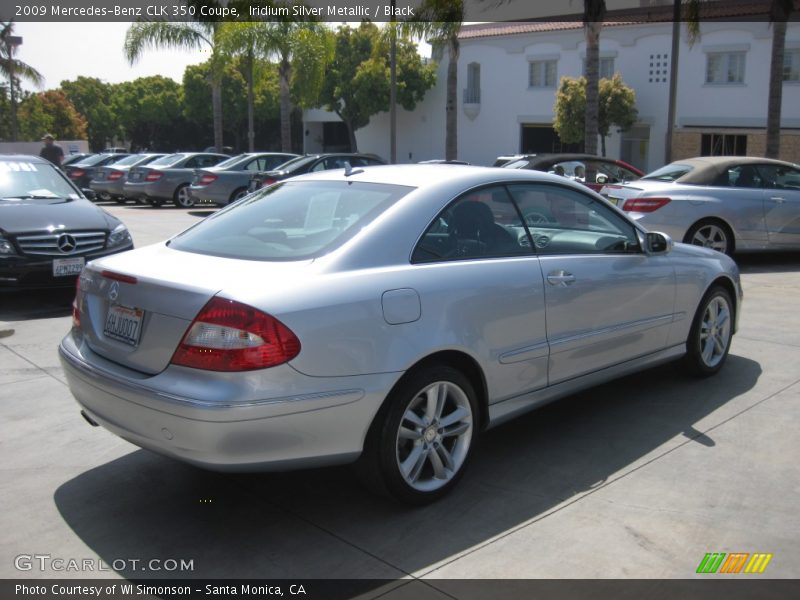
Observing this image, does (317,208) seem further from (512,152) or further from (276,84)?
(276,84)

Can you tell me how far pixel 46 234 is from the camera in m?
8.37

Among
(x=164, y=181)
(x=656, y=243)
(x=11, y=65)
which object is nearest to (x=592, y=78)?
(x=164, y=181)

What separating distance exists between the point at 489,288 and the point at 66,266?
19.0ft

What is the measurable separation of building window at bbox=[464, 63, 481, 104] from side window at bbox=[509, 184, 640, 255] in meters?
38.5

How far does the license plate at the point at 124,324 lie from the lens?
3.63m

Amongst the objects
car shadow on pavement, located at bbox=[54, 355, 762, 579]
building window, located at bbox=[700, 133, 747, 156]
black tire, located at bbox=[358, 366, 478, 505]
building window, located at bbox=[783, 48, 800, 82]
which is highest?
A: building window, located at bbox=[783, 48, 800, 82]

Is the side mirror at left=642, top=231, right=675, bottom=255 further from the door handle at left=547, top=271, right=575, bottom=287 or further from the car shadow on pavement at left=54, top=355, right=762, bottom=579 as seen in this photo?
the car shadow on pavement at left=54, top=355, right=762, bottom=579

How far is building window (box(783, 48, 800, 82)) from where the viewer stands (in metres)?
32.2

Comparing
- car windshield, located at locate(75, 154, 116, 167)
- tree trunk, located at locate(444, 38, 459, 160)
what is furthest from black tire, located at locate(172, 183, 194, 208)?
tree trunk, located at locate(444, 38, 459, 160)

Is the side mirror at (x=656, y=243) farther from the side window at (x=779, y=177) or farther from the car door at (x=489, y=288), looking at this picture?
the side window at (x=779, y=177)

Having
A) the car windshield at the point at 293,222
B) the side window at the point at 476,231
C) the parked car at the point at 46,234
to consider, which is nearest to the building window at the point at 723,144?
the parked car at the point at 46,234

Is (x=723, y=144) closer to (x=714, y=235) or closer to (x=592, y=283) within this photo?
(x=714, y=235)

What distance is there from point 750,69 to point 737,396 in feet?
104

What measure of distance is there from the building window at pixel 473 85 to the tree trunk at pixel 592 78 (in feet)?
69.9
